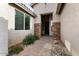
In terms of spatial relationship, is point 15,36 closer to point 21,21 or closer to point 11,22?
point 11,22

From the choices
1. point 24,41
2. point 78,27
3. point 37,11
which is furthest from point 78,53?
point 37,11

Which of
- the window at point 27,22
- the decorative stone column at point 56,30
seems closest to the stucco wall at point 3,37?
the window at point 27,22

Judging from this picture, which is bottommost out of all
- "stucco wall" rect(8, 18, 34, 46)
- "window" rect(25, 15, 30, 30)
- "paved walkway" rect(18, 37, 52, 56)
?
"paved walkway" rect(18, 37, 52, 56)

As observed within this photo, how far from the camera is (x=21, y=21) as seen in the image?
5.71 meters

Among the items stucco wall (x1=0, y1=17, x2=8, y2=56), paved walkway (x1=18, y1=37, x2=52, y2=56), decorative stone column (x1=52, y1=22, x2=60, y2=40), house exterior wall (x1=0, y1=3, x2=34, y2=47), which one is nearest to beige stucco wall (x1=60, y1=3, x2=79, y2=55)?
paved walkway (x1=18, y1=37, x2=52, y2=56)

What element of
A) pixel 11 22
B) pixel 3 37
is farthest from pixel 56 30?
pixel 3 37

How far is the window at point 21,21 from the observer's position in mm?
5100

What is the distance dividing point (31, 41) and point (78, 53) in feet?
11.5

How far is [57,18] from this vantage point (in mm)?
7527

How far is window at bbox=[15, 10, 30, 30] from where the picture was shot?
5.10 metres

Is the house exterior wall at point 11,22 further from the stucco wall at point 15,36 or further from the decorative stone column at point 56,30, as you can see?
the decorative stone column at point 56,30


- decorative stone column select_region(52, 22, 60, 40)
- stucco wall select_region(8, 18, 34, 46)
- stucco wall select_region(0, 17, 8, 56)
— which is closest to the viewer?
stucco wall select_region(0, 17, 8, 56)

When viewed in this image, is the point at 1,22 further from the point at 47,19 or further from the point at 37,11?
the point at 47,19

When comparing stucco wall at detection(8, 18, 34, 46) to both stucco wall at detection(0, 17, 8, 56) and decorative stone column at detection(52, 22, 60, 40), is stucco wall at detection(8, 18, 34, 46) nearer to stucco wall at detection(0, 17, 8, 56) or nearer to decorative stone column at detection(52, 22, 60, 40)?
stucco wall at detection(0, 17, 8, 56)
